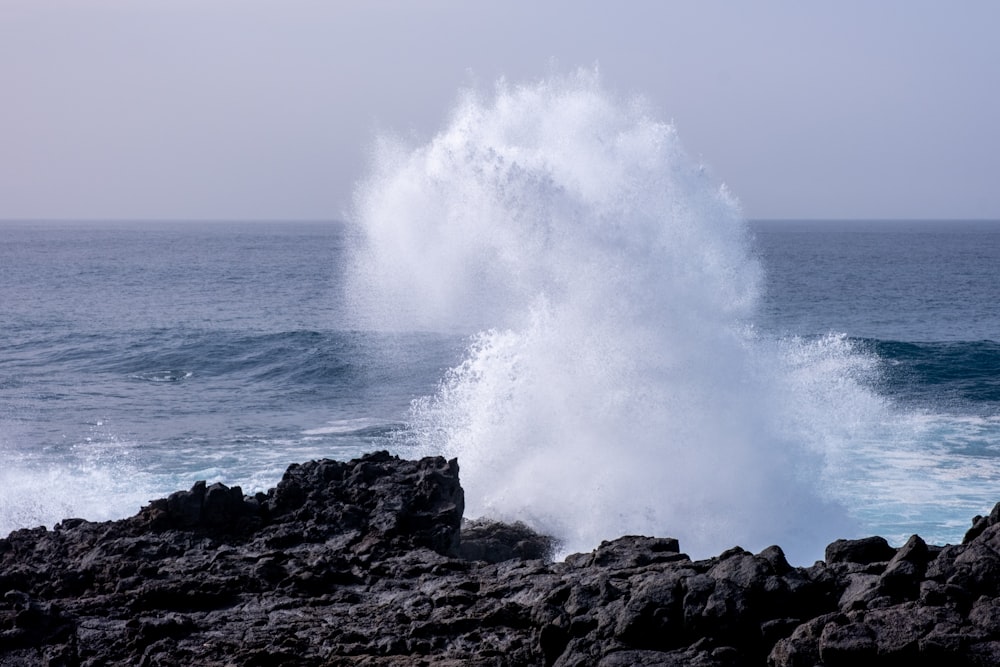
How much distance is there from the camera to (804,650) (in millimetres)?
8219

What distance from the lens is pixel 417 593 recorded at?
438 inches

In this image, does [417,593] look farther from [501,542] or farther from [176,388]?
[176,388]

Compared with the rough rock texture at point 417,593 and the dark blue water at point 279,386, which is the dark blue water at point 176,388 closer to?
the dark blue water at point 279,386

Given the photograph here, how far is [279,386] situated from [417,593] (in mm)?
22640

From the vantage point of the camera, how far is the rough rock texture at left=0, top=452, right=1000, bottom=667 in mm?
8414

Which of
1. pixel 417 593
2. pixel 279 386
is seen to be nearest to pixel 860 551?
pixel 417 593

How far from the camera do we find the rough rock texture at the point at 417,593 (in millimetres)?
8414

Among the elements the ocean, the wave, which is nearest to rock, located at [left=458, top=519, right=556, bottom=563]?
the ocean

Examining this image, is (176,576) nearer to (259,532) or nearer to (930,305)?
(259,532)

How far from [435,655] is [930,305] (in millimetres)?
53288

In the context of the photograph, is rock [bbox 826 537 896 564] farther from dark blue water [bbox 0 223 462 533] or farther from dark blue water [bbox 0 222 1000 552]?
dark blue water [bbox 0 223 462 533]

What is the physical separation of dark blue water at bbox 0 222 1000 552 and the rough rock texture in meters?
6.09

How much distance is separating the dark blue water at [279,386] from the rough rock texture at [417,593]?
6094 mm

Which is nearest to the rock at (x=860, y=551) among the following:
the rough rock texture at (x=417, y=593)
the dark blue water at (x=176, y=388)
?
the rough rock texture at (x=417, y=593)
